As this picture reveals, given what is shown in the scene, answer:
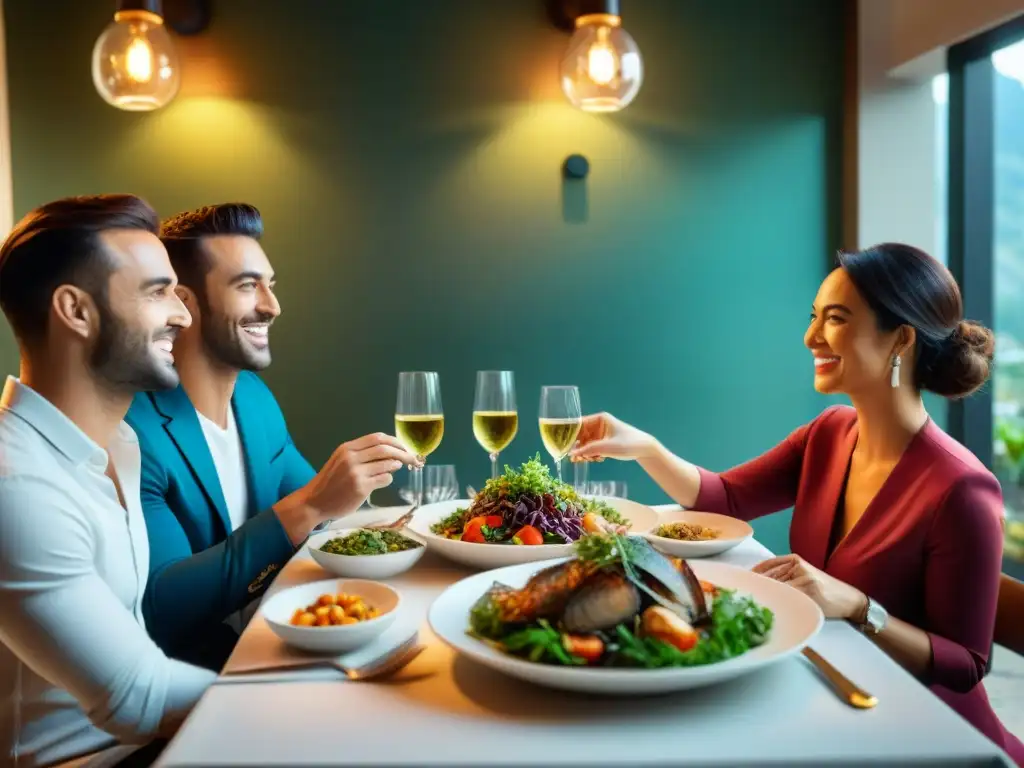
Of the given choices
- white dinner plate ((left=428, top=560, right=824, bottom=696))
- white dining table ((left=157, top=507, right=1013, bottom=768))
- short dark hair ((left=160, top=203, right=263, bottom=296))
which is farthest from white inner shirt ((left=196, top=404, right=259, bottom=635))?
white dining table ((left=157, top=507, right=1013, bottom=768))

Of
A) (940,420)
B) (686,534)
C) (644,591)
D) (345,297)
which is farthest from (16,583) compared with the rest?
(940,420)

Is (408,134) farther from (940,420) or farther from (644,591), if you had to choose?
(644,591)

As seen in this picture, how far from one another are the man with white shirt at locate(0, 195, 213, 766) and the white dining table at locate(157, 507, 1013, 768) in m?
0.22

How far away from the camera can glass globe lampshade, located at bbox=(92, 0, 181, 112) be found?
3.12 metres

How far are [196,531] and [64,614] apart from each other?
733 millimetres

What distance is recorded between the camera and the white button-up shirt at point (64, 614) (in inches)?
48.0

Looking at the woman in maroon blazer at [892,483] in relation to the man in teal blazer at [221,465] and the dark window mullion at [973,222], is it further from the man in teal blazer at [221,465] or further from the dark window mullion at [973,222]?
the dark window mullion at [973,222]

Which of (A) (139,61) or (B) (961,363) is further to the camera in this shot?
(A) (139,61)

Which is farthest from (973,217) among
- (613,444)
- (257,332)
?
(257,332)

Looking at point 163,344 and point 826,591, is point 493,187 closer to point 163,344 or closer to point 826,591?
point 163,344

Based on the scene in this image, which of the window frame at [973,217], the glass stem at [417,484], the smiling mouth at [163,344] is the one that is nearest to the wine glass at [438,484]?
the glass stem at [417,484]

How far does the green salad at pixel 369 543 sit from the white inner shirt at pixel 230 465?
54 cm

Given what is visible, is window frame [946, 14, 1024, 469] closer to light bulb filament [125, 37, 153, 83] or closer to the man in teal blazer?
the man in teal blazer

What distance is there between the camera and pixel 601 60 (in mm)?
3193
